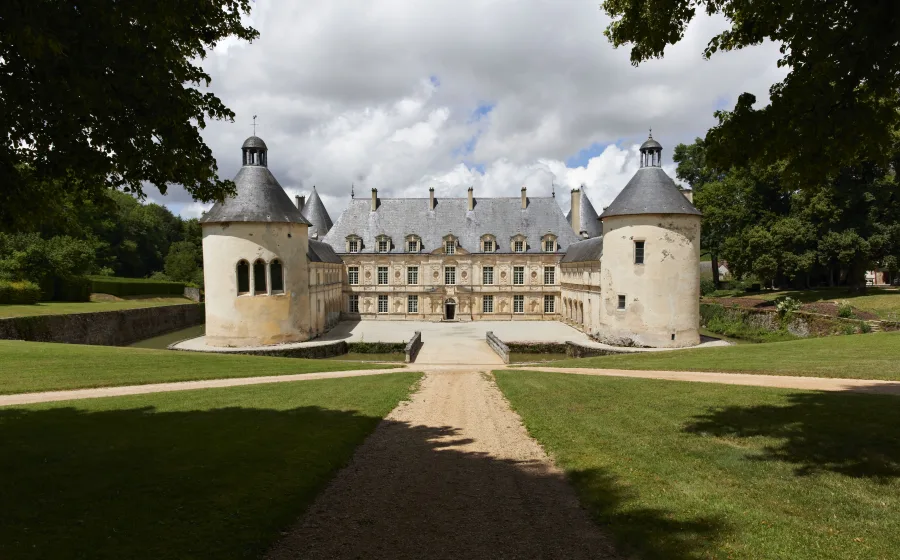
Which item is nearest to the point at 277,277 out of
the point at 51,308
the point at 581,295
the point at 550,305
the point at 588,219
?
the point at 51,308

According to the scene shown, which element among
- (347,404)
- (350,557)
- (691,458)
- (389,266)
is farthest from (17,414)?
(389,266)

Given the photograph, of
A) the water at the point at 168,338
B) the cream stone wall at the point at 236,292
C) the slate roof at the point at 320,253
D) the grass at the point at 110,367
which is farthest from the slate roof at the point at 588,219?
the water at the point at 168,338

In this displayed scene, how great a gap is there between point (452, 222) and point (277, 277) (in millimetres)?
18390

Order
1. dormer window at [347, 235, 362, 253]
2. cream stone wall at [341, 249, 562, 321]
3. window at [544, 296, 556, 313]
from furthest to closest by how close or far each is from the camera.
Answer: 1. dormer window at [347, 235, 362, 253]
2. window at [544, 296, 556, 313]
3. cream stone wall at [341, 249, 562, 321]

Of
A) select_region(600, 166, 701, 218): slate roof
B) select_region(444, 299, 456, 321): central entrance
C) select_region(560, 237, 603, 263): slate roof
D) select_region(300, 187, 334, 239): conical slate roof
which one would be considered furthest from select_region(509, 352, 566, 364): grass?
select_region(300, 187, 334, 239): conical slate roof

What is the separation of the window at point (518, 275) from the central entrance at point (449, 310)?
17.9 feet

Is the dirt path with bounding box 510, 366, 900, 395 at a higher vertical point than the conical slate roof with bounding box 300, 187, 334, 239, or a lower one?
lower

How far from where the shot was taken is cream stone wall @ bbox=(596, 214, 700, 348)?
2822cm

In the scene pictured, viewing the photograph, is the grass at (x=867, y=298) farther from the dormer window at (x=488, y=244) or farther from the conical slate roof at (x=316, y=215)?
the conical slate roof at (x=316, y=215)

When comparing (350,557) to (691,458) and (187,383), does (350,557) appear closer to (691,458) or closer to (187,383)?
(691,458)

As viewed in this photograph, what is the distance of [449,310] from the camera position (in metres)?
43.5

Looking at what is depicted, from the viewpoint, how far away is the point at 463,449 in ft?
27.2

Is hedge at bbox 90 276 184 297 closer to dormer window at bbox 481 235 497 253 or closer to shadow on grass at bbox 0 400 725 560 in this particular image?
dormer window at bbox 481 235 497 253

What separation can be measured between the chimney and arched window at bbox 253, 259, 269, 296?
87.6ft
